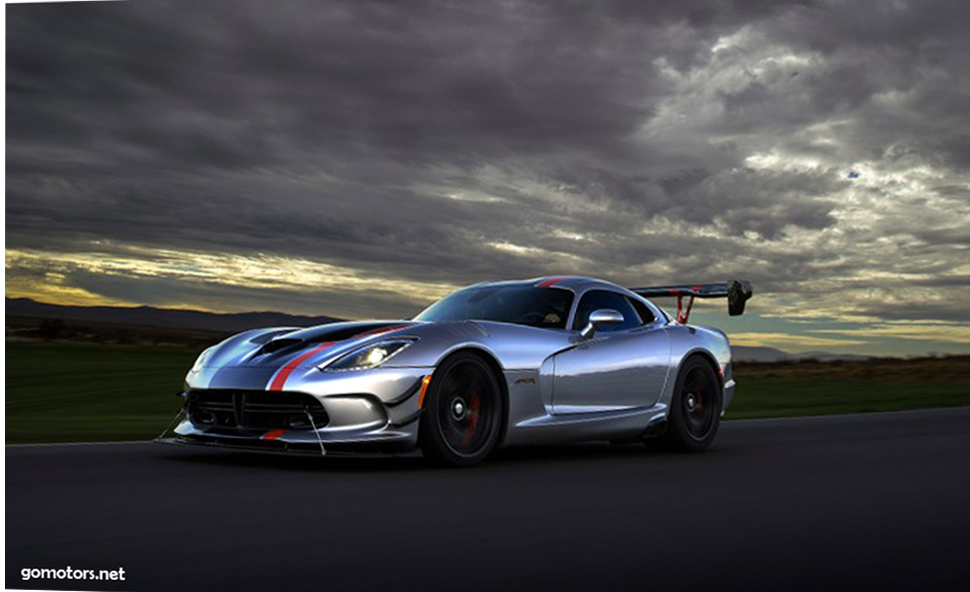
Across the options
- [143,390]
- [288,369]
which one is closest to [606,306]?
[288,369]

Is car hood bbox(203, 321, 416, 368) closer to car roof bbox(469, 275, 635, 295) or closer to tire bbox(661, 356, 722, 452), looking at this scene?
car roof bbox(469, 275, 635, 295)

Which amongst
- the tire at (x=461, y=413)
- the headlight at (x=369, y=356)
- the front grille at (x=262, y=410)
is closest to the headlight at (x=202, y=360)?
the front grille at (x=262, y=410)

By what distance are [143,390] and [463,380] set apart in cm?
2030

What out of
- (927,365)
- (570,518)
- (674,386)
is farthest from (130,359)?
(570,518)

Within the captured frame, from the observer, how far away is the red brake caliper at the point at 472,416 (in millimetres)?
8094

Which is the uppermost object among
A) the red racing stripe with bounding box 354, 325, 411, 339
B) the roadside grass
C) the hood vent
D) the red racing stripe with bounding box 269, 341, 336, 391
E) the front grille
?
the red racing stripe with bounding box 354, 325, 411, 339

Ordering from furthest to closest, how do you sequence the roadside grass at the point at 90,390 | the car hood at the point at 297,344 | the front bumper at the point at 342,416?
the roadside grass at the point at 90,390 < the car hood at the point at 297,344 < the front bumper at the point at 342,416

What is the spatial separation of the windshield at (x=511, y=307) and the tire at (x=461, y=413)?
0.99 meters

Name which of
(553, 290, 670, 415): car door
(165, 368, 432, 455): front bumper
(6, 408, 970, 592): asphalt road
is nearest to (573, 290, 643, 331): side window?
(553, 290, 670, 415): car door

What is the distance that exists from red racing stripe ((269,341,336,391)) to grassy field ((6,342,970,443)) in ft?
13.2

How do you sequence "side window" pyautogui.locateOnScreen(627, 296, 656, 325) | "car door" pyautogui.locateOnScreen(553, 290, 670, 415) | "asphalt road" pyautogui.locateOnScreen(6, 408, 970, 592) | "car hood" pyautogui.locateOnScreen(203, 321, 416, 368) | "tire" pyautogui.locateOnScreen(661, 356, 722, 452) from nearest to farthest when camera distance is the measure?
"asphalt road" pyautogui.locateOnScreen(6, 408, 970, 592)
"car hood" pyautogui.locateOnScreen(203, 321, 416, 368)
"car door" pyautogui.locateOnScreen(553, 290, 670, 415)
"tire" pyautogui.locateOnScreen(661, 356, 722, 452)
"side window" pyautogui.locateOnScreen(627, 296, 656, 325)

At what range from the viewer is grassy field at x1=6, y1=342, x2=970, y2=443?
1402 centimetres

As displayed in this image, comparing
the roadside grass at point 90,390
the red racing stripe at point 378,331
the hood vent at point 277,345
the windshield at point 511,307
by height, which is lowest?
the roadside grass at point 90,390

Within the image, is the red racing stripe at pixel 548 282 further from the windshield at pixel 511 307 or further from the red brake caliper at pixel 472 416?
the red brake caliper at pixel 472 416
